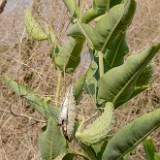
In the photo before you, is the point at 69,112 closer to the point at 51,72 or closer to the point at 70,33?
the point at 70,33

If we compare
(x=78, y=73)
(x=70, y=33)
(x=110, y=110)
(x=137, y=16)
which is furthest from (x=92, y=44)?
(x=137, y=16)

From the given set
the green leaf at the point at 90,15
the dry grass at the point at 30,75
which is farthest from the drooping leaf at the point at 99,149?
the dry grass at the point at 30,75

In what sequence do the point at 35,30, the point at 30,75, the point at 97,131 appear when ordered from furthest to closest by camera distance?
the point at 30,75, the point at 35,30, the point at 97,131

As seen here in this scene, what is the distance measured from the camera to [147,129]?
0.76 m

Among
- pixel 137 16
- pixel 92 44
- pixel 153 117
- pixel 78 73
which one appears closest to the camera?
pixel 153 117

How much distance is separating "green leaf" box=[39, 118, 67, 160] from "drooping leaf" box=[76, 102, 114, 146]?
1.9 inches

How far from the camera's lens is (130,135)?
2.51 feet

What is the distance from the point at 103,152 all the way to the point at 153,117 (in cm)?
12

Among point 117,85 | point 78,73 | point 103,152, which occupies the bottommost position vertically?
point 78,73

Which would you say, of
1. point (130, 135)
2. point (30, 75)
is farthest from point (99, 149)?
point (30, 75)

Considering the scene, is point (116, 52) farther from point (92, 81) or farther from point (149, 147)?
point (149, 147)

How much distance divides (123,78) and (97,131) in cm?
10

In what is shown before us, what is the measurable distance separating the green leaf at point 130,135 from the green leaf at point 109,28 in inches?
6.6

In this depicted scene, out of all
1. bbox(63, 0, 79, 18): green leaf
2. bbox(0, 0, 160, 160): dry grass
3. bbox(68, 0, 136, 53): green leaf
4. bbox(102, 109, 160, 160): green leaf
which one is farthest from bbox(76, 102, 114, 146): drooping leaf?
Answer: bbox(0, 0, 160, 160): dry grass
